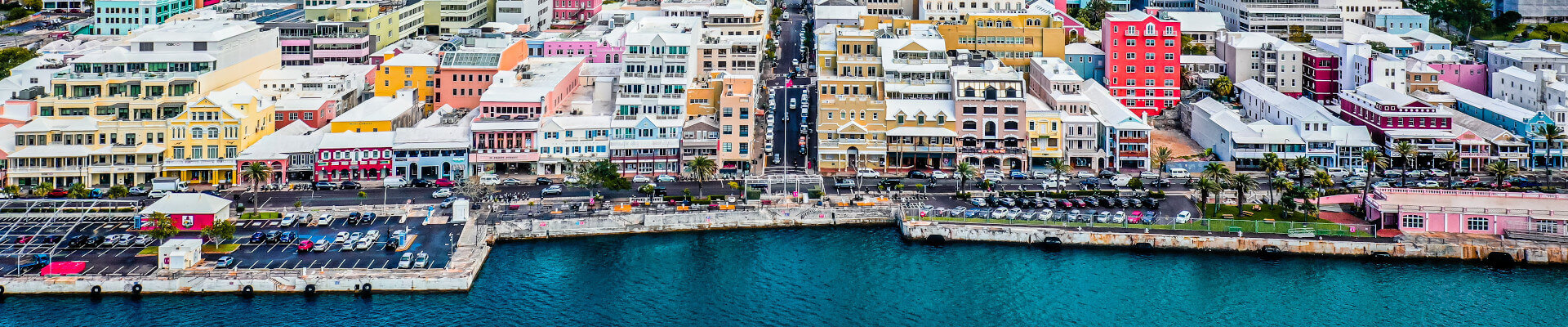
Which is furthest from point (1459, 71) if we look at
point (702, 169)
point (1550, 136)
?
point (702, 169)

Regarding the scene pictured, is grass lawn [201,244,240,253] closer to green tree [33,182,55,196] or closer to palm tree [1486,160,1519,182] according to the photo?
green tree [33,182,55,196]

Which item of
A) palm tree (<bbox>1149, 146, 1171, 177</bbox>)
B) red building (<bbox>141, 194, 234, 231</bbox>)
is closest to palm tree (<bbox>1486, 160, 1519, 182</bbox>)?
palm tree (<bbox>1149, 146, 1171, 177</bbox>)

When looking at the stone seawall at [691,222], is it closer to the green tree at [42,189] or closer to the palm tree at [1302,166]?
the palm tree at [1302,166]

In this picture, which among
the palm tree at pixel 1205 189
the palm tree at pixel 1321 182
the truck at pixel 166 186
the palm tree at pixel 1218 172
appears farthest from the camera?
the truck at pixel 166 186

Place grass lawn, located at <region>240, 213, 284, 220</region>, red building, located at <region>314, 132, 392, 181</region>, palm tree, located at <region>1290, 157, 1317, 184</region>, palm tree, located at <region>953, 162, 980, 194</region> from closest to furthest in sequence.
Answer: grass lawn, located at <region>240, 213, 284, 220</region> < palm tree, located at <region>1290, 157, 1317, 184</region> < palm tree, located at <region>953, 162, 980, 194</region> < red building, located at <region>314, 132, 392, 181</region>

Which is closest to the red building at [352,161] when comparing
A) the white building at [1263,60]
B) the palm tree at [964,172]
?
the palm tree at [964,172]

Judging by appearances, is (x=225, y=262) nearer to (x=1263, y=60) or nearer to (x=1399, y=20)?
(x=1263, y=60)
